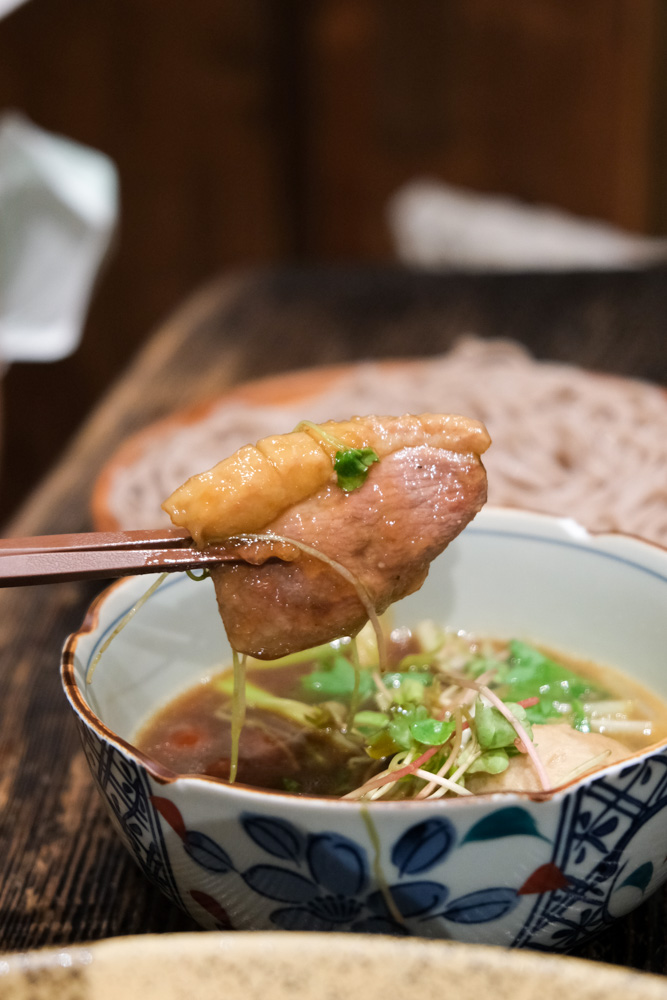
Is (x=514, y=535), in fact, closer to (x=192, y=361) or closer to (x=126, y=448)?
(x=126, y=448)

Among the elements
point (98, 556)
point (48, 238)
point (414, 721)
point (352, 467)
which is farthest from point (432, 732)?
point (48, 238)

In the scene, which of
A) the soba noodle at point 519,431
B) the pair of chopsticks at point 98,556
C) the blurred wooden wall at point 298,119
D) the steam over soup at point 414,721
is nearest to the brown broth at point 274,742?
the steam over soup at point 414,721

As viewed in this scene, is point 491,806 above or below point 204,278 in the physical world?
above

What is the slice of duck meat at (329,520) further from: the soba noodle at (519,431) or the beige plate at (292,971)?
the soba noodle at (519,431)

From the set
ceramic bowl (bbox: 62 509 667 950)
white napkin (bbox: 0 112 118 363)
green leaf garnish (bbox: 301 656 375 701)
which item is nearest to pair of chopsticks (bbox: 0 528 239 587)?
ceramic bowl (bbox: 62 509 667 950)

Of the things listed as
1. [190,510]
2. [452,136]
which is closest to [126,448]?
[190,510]

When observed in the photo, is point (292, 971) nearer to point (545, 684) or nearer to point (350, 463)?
point (350, 463)
